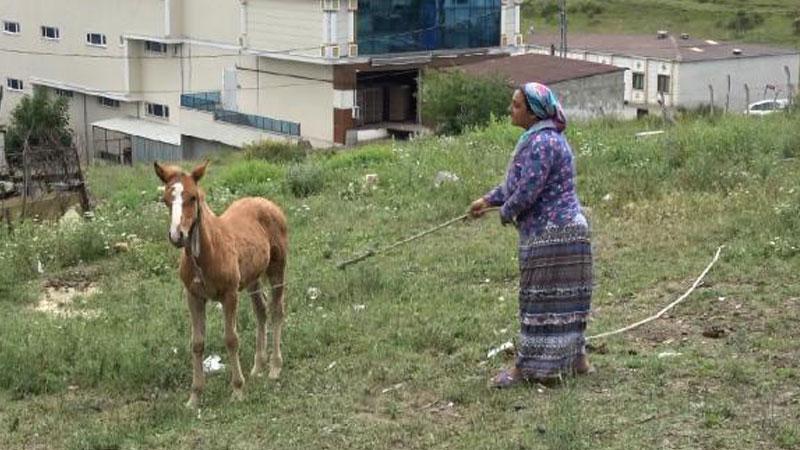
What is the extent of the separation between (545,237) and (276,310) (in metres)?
2.27

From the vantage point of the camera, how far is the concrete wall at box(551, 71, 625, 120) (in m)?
39.7

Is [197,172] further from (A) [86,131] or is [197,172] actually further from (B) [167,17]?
(A) [86,131]

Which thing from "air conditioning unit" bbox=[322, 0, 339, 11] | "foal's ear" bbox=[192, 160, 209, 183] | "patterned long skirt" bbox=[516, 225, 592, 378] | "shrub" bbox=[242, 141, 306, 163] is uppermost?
"air conditioning unit" bbox=[322, 0, 339, 11]

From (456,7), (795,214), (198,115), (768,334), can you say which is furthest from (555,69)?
(768,334)

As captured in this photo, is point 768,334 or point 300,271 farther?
point 300,271

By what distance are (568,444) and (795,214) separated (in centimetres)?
569

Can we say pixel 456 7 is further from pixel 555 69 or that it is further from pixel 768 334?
pixel 768 334

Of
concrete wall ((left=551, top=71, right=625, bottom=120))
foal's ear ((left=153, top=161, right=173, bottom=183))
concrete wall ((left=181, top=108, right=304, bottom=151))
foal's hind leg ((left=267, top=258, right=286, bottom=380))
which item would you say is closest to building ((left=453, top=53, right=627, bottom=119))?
concrete wall ((left=551, top=71, right=625, bottom=120))

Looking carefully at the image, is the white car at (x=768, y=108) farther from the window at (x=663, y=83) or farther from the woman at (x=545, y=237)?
the woman at (x=545, y=237)

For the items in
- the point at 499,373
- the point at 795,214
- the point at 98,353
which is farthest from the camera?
the point at 795,214

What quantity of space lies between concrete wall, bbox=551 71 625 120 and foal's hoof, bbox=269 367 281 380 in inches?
1248

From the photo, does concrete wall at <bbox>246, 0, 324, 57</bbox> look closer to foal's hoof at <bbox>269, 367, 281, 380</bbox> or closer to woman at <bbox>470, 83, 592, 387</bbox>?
foal's hoof at <bbox>269, 367, 281, 380</bbox>

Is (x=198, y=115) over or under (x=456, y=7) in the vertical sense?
under

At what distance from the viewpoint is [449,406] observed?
698 cm
